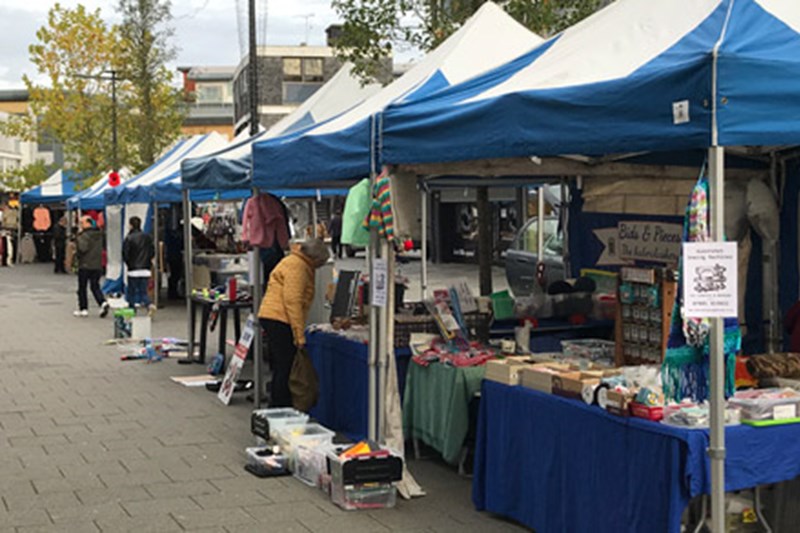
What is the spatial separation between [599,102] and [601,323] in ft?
15.7

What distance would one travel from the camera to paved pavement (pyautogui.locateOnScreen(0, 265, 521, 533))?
676cm

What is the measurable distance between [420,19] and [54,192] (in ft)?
93.7

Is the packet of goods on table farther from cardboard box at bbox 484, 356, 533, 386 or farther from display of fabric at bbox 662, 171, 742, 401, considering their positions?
cardboard box at bbox 484, 356, 533, 386

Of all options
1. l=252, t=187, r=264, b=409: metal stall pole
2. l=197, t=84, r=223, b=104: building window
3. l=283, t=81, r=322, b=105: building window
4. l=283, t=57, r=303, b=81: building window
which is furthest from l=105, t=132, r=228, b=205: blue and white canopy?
l=197, t=84, r=223, b=104: building window

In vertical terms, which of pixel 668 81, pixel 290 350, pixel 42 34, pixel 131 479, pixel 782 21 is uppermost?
pixel 42 34

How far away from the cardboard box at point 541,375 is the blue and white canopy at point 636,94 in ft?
4.33

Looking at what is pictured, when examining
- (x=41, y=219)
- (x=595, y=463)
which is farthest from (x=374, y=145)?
(x=41, y=219)

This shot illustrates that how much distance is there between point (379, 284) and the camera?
290 inches

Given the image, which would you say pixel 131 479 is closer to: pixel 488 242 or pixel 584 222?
pixel 584 222

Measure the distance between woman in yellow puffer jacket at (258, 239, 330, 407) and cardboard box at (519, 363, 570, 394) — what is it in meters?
2.83

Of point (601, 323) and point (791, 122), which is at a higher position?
point (791, 122)

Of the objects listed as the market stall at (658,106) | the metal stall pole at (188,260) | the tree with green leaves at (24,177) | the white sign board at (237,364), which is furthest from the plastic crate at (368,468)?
the tree with green leaves at (24,177)

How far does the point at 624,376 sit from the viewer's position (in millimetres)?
5898

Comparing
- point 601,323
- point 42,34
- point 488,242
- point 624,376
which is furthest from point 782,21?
point 42,34
